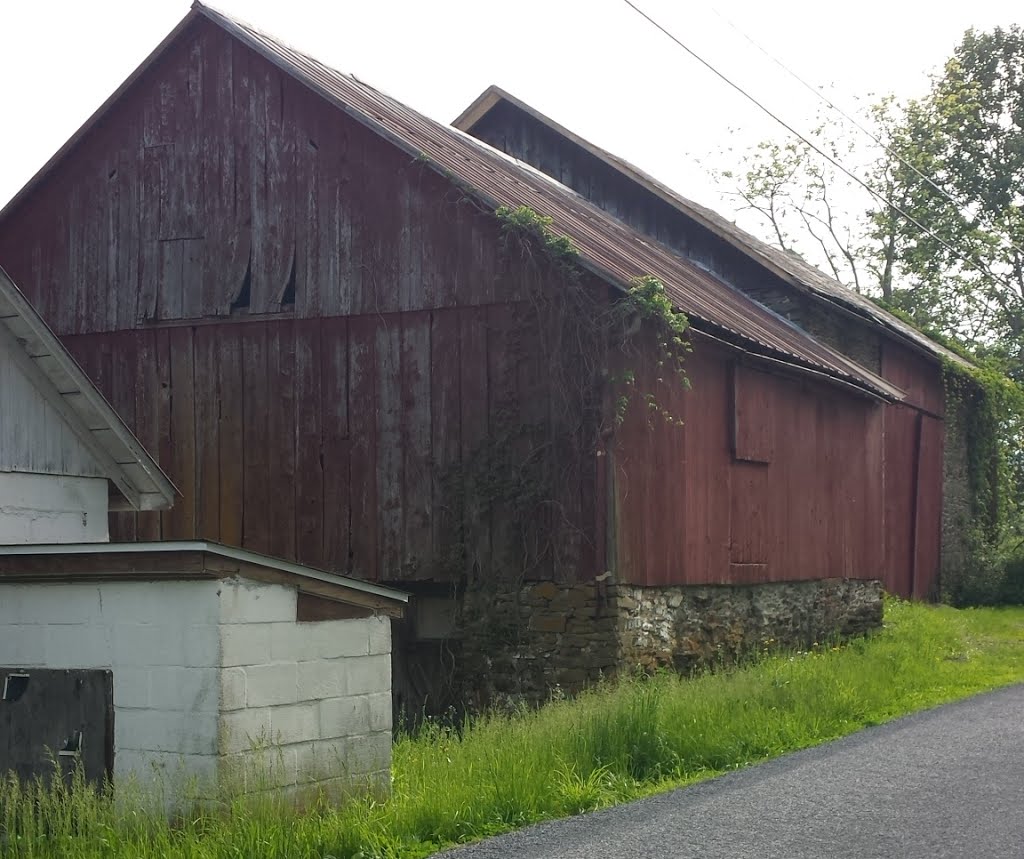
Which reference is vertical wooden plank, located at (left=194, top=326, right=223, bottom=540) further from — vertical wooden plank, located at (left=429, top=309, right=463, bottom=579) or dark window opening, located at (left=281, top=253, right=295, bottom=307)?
vertical wooden plank, located at (left=429, top=309, right=463, bottom=579)

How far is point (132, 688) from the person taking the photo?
833 cm

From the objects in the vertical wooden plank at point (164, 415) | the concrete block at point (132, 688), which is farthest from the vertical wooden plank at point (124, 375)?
the concrete block at point (132, 688)

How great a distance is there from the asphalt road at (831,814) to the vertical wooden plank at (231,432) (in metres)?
7.61

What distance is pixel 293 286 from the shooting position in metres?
16.0

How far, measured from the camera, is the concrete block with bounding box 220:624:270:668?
8.09 meters

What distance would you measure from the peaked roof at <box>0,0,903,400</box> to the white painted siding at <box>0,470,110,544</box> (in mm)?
5111

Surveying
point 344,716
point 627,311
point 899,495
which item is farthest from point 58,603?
point 899,495

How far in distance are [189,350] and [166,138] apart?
2578 millimetres

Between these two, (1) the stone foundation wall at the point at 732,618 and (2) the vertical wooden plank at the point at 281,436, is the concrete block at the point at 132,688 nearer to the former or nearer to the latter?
(1) the stone foundation wall at the point at 732,618

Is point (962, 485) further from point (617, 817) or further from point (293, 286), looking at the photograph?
point (617, 817)

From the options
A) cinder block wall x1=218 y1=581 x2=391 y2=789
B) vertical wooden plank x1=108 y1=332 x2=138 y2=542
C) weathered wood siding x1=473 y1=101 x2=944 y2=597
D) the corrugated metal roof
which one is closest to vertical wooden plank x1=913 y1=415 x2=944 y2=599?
weathered wood siding x1=473 y1=101 x2=944 y2=597

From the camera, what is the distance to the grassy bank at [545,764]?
7703 millimetres

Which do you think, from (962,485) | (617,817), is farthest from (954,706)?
(962,485)

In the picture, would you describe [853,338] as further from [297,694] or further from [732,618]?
[297,694]
